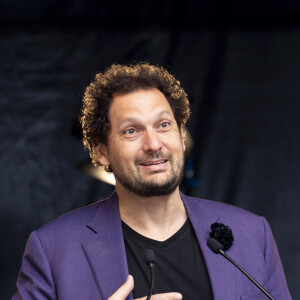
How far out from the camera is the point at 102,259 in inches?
94.3

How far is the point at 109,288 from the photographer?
2.32 metres

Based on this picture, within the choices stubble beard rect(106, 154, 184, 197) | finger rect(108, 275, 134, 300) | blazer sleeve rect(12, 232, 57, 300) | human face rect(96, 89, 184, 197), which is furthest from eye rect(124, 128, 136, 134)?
finger rect(108, 275, 134, 300)

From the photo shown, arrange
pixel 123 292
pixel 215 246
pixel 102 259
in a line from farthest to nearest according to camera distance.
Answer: pixel 102 259
pixel 215 246
pixel 123 292

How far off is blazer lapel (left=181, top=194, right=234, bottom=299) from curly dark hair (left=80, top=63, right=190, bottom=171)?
1.51ft

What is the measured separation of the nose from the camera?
7.96 ft

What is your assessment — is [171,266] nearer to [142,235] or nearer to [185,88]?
[142,235]

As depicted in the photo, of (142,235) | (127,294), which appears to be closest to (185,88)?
(142,235)

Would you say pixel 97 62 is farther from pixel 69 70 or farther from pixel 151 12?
pixel 151 12

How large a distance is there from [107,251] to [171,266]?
279 millimetres

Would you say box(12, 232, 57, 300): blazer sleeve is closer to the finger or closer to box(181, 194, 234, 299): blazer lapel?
the finger

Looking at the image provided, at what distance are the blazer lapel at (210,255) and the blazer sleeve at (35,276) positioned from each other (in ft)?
2.18

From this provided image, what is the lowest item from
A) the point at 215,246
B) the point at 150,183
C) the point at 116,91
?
the point at 215,246

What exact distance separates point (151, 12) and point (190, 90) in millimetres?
542

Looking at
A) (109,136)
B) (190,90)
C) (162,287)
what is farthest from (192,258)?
(190,90)
